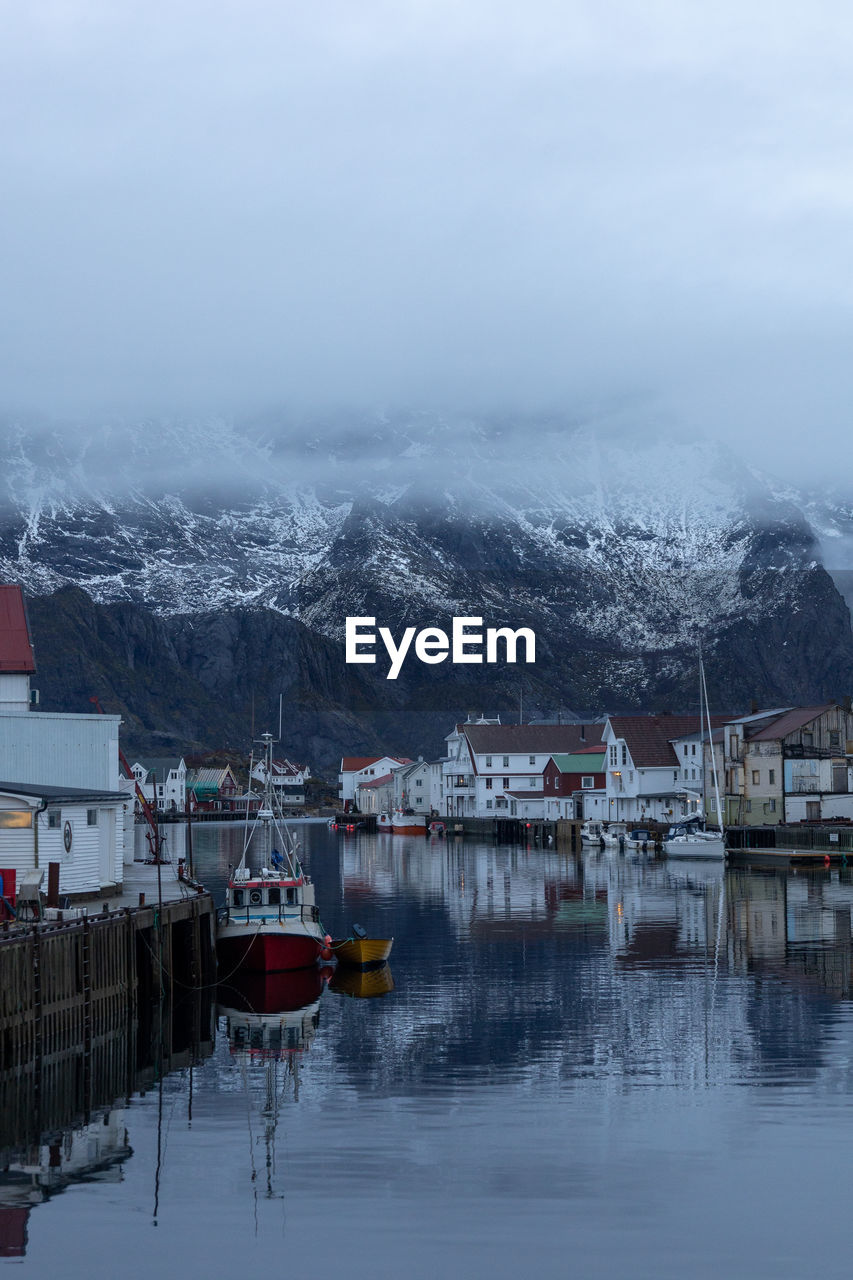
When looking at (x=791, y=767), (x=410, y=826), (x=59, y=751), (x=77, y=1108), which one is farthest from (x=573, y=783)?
(x=77, y=1108)

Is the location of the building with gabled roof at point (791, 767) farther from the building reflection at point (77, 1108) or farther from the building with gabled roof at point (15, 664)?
the building reflection at point (77, 1108)

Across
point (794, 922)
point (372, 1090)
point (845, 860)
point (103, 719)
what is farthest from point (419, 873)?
point (372, 1090)

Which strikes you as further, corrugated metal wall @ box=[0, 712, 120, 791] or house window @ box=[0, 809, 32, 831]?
corrugated metal wall @ box=[0, 712, 120, 791]

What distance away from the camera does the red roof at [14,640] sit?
2579 inches

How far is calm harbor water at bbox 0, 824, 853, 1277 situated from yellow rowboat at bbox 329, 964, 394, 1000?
0.44m

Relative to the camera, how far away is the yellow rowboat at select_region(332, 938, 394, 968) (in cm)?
5466

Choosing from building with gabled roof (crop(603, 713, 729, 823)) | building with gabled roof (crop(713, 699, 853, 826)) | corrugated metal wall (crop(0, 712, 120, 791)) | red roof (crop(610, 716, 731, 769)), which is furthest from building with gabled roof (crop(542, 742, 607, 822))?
corrugated metal wall (crop(0, 712, 120, 791))

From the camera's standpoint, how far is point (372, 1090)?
34.2 meters

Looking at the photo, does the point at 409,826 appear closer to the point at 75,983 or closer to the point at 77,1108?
the point at 75,983

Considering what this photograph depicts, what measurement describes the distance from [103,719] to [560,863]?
70.5 metres

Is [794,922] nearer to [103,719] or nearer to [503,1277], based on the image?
[103,719]

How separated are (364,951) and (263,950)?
391 centimetres

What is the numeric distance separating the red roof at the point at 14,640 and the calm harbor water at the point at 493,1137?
836 inches

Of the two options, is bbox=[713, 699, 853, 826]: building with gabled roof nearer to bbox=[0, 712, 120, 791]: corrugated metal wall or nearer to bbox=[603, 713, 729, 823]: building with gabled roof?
bbox=[603, 713, 729, 823]: building with gabled roof
